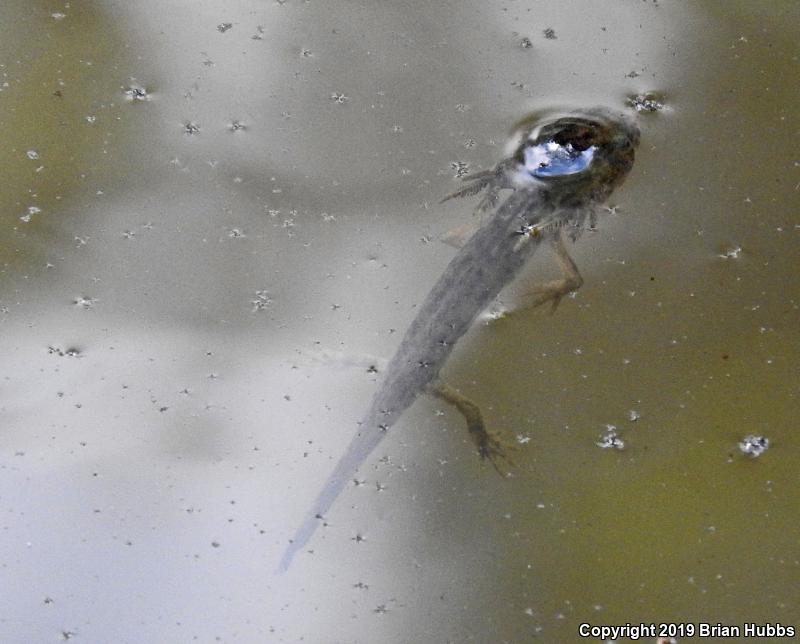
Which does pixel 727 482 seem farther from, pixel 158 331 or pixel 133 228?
pixel 133 228

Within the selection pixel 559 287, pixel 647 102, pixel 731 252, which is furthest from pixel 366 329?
pixel 647 102

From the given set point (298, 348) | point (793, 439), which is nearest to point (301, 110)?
point (298, 348)

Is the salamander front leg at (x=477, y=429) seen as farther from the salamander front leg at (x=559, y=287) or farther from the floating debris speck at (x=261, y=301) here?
the floating debris speck at (x=261, y=301)

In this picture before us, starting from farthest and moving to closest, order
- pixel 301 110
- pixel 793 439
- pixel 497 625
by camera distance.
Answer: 1. pixel 301 110
2. pixel 793 439
3. pixel 497 625

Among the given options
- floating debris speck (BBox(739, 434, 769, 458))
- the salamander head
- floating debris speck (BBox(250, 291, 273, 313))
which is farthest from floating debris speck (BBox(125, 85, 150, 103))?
floating debris speck (BBox(739, 434, 769, 458))

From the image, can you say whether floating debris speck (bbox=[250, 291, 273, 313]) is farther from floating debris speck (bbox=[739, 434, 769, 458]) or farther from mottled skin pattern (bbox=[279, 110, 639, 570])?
floating debris speck (bbox=[739, 434, 769, 458])

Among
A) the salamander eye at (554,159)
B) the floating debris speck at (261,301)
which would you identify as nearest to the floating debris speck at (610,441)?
the salamander eye at (554,159)

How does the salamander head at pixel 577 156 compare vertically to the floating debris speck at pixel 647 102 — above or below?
below
